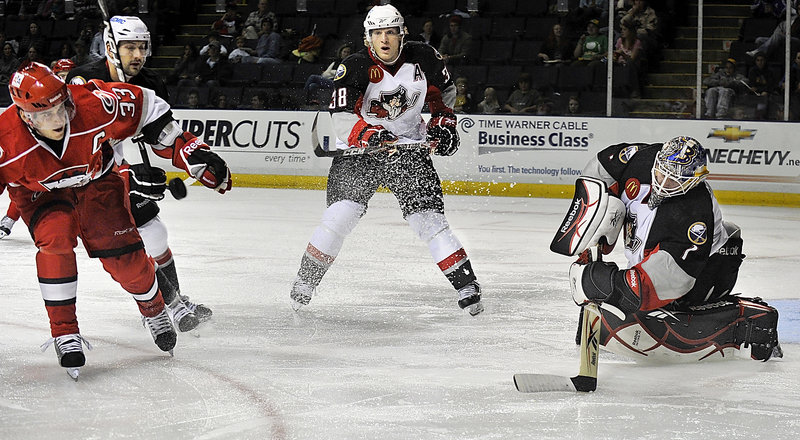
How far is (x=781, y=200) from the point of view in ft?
28.4

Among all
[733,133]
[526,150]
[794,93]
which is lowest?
[526,150]

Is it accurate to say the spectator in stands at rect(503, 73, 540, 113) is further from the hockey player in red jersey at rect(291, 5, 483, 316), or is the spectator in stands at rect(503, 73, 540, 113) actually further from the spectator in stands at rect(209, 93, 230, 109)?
the hockey player in red jersey at rect(291, 5, 483, 316)

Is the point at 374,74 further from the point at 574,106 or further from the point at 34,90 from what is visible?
the point at 574,106

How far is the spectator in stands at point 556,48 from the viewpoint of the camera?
9.48m

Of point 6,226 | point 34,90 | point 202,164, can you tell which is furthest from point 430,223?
point 6,226

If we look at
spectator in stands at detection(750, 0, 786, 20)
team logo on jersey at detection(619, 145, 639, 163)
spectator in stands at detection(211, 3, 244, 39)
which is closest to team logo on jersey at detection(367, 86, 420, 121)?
team logo on jersey at detection(619, 145, 639, 163)

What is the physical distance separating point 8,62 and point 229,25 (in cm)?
235

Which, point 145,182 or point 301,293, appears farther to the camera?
point 301,293

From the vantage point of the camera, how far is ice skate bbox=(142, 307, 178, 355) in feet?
12.0

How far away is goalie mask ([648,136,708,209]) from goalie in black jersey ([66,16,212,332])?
1.79 meters

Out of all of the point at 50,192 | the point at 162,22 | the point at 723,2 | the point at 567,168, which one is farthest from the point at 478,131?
the point at 50,192

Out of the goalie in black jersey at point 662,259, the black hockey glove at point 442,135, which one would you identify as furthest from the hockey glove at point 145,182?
the goalie in black jersey at point 662,259

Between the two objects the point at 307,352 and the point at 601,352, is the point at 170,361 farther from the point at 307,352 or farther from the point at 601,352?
the point at 601,352

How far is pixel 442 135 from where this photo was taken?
15.3 ft
